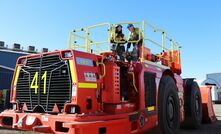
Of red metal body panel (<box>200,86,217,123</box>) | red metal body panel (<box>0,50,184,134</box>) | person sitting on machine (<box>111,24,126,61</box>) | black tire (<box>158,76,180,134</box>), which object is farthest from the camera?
red metal body panel (<box>200,86,217,123</box>)

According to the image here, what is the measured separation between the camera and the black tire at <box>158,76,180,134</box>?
21.0 feet

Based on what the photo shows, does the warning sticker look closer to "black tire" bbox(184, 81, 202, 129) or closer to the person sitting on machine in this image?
the person sitting on machine

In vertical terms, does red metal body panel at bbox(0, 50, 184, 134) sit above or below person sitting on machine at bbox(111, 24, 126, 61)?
below

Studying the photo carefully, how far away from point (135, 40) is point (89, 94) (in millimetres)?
2513

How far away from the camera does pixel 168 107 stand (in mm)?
6742

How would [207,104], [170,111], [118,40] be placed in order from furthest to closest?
[207,104] → [118,40] → [170,111]

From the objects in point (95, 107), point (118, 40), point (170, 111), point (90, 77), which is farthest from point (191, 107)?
point (90, 77)

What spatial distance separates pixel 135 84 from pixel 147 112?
2.13ft

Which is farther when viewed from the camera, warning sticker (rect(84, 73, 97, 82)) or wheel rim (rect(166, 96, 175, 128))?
wheel rim (rect(166, 96, 175, 128))

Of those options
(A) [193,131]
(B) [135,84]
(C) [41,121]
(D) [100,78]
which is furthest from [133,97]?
(A) [193,131]

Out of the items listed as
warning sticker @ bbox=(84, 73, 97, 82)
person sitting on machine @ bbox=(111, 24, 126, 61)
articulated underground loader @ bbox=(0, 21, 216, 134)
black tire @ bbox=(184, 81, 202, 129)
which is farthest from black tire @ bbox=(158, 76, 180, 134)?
warning sticker @ bbox=(84, 73, 97, 82)

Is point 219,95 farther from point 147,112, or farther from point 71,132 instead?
point 71,132

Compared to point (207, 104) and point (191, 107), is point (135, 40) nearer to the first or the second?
point (191, 107)

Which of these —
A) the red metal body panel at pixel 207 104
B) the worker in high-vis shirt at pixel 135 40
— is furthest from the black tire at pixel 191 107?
the worker in high-vis shirt at pixel 135 40
